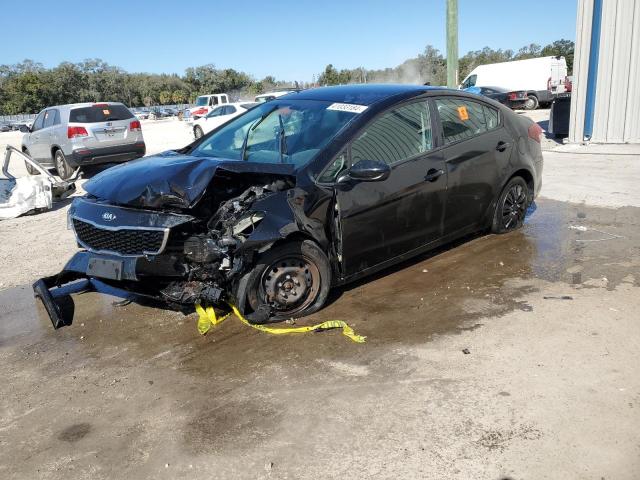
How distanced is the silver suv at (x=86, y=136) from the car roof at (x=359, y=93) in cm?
892

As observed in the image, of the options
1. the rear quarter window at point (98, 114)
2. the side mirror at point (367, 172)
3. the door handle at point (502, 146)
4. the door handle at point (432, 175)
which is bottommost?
the door handle at point (432, 175)

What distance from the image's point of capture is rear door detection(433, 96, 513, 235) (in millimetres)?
5199

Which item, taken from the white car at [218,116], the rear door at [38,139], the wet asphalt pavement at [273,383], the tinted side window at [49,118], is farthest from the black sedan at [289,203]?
the white car at [218,116]

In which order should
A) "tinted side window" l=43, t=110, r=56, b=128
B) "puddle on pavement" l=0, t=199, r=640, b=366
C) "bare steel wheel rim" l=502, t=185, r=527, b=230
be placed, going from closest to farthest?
"puddle on pavement" l=0, t=199, r=640, b=366 < "bare steel wheel rim" l=502, t=185, r=527, b=230 < "tinted side window" l=43, t=110, r=56, b=128

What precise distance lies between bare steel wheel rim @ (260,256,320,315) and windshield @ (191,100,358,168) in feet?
2.57

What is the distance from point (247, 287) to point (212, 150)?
5.72 feet

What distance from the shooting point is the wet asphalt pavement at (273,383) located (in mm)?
2846

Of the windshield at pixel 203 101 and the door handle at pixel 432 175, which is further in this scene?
the windshield at pixel 203 101

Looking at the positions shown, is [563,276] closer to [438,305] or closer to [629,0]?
[438,305]

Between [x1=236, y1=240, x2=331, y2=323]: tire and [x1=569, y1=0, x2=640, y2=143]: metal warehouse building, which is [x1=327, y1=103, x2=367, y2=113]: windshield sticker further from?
[x1=569, y1=0, x2=640, y2=143]: metal warehouse building

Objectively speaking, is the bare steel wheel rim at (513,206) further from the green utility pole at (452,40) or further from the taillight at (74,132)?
the taillight at (74,132)

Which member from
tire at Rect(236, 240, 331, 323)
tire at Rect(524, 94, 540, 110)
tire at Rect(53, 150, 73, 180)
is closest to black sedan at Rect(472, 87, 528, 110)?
tire at Rect(524, 94, 540, 110)

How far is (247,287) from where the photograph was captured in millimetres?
4094

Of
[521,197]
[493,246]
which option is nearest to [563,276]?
[493,246]
